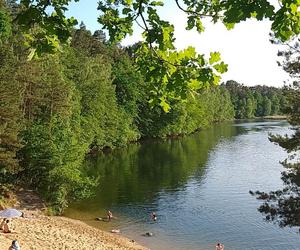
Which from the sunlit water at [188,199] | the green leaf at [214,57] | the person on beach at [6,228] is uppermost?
the green leaf at [214,57]

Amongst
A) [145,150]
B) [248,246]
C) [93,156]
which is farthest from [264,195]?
[145,150]

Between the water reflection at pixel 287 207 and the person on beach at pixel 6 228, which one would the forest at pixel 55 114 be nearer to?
the person on beach at pixel 6 228

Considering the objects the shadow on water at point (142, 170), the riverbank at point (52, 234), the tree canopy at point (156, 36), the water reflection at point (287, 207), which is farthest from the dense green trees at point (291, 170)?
the tree canopy at point (156, 36)

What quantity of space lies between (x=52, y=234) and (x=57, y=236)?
1.05 feet

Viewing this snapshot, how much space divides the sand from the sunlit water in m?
1.83

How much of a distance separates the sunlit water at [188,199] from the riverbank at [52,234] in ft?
6.39

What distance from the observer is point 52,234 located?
2442 cm

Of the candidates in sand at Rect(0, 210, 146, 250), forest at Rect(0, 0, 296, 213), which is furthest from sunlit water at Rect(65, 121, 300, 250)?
forest at Rect(0, 0, 296, 213)

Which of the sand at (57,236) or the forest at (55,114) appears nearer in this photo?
the sand at (57,236)

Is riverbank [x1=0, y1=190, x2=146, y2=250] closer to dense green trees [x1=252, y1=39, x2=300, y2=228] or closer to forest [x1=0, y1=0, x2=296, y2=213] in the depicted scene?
forest [x1=0, y1=0, x2=296, y2=213]

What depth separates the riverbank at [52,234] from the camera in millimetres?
22375

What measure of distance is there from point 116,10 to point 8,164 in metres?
23.3

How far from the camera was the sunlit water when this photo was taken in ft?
92.3

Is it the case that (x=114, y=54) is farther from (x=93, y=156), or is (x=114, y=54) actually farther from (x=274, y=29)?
(x=274, y=29)
